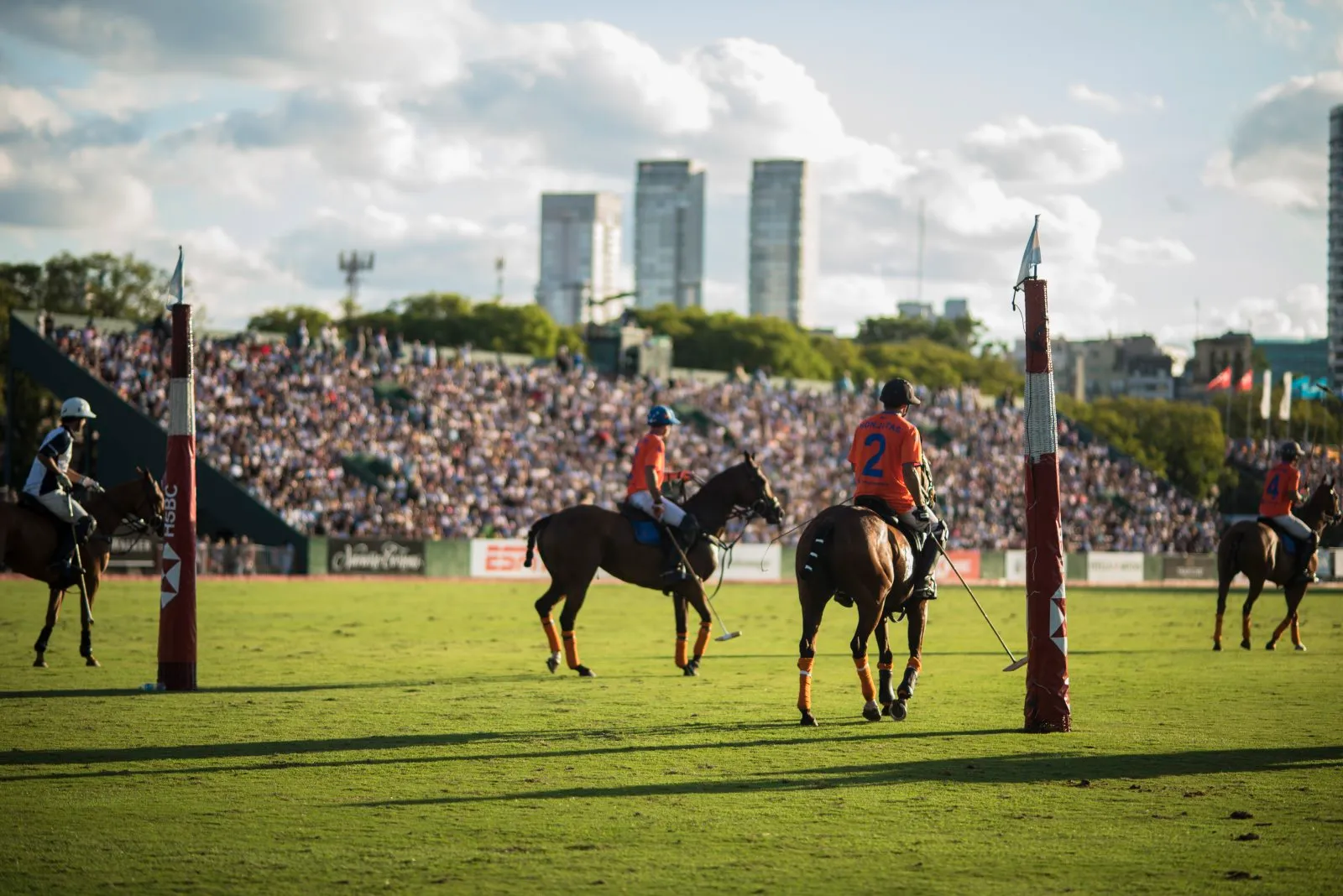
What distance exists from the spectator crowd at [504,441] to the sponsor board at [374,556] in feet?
1.55

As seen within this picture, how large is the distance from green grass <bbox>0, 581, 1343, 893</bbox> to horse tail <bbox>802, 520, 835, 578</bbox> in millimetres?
1223

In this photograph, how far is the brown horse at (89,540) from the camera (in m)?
14.8

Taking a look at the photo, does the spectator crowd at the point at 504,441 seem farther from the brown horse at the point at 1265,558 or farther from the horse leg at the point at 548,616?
the brown horse at the point at 1265,558

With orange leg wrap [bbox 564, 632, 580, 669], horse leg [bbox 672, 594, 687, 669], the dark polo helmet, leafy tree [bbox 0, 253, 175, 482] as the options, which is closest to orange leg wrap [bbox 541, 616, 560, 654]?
orange leg wrap [bbox 564, 632, 580, 669]

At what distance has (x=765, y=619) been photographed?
2562cm

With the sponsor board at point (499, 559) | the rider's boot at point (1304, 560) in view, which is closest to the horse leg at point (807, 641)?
the rider's boot at point (1304, 560)

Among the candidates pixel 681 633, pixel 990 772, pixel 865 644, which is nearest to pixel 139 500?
pixel 681 633

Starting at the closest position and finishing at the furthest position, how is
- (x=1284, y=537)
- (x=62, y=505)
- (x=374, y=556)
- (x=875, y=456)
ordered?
(x=875, y=456) → (x=62, y=505) → (x=1284, y=537) → (x=374, y=556)

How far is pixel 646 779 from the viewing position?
907 cm

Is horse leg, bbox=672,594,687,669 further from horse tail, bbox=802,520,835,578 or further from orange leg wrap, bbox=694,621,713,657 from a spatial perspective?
horse tail, bbox=802,520,835,578

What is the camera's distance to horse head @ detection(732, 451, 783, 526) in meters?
15.5

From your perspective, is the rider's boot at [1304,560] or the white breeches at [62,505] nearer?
the white breeches at [62,505]

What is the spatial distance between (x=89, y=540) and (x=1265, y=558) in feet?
47.6

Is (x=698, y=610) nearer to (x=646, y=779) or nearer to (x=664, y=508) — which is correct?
(x=664, y=508)
